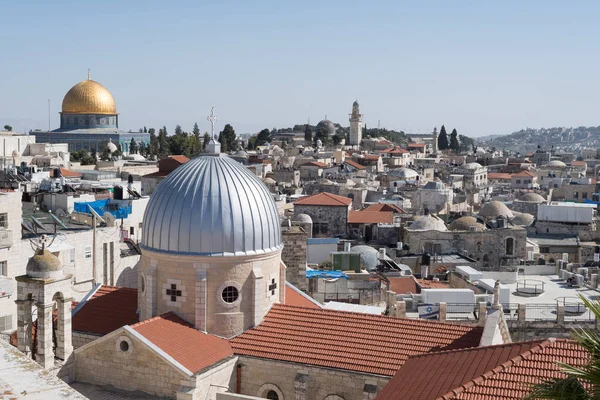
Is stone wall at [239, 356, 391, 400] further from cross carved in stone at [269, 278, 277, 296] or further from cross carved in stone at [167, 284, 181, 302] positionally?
cross carved in stone at [167, 284, 181, 302]

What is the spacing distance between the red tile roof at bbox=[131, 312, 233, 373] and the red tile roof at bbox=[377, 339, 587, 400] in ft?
14.9

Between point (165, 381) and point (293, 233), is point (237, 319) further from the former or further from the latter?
point (293, 233)

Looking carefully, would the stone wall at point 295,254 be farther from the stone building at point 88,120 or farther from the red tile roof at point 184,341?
the stone building at point 88,120

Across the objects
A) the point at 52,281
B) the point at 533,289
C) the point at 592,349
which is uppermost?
the point at 592,349

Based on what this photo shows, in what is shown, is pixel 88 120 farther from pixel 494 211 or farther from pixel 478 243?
pixel 478 243

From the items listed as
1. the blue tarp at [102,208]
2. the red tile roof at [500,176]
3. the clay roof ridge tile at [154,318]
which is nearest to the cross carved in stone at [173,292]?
the clay roof ridge tile at [154,318]

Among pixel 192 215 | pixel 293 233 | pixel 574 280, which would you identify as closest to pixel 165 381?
pixel 192 215

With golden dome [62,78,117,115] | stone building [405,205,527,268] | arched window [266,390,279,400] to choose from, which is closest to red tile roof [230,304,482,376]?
arched window [266,390,279,400]

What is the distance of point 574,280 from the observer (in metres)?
29.7

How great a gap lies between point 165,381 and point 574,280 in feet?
63.0

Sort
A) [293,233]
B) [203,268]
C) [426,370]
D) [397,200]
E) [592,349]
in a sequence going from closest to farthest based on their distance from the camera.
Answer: [592,349] → [426,370] → [203,268] → [293,233] → [397,200]

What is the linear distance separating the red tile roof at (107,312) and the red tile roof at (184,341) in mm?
1863

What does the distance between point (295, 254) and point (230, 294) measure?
6.63m

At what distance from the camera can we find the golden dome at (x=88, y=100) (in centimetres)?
9750
